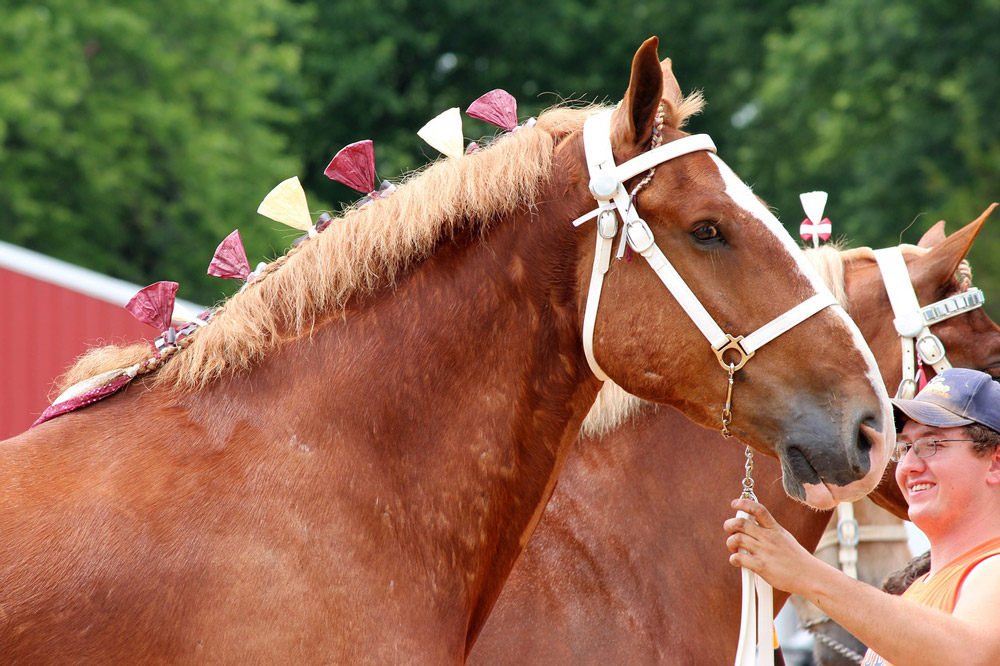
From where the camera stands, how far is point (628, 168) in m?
2.67

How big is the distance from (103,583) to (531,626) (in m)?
1.46

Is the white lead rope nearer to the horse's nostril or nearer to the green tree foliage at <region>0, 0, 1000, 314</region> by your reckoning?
the horse's nostril

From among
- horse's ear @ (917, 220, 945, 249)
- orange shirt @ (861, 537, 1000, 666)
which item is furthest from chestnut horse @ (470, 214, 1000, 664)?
orange shirt @ (861, 537, 1000, 666)

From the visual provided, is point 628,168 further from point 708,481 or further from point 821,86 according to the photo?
point 821,86

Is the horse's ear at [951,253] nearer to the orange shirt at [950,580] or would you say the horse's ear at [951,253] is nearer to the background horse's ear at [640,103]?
the orange shirt at [950,580]

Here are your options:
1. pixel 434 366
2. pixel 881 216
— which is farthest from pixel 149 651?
pixel 881 216

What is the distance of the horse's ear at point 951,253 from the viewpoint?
3613mm

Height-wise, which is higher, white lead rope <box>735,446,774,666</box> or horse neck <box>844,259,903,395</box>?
white lead rope <box>735,446,774,666</box>

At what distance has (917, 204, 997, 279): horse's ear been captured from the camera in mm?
3613

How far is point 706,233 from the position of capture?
2629mm

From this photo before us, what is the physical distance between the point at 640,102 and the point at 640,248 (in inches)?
15.1

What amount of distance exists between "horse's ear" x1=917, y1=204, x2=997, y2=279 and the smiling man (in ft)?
3.14

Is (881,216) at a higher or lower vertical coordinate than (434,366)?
lower

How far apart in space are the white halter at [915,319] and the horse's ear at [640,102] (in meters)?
1.40
